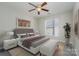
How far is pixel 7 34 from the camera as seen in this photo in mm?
1744

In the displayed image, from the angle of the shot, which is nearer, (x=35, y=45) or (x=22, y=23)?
(x=35, y=45)

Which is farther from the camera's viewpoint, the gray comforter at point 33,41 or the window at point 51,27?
the window at point 51,27

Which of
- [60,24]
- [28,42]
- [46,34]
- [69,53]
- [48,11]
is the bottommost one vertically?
[69,53]

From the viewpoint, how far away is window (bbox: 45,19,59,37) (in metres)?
1.87

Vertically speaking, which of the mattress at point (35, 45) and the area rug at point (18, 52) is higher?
the mattress at point (35, 45)

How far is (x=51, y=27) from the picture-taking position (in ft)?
6.31

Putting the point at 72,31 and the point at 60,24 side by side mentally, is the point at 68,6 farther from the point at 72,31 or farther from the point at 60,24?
the point at 72,31

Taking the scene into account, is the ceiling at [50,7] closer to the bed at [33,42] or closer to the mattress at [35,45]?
the bed at [33,42]

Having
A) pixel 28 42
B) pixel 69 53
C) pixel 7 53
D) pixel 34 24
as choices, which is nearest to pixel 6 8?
pixel 34 24

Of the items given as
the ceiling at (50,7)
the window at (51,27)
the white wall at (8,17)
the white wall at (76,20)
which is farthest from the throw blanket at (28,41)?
the white wall at (76,20)

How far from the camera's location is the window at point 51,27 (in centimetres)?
187

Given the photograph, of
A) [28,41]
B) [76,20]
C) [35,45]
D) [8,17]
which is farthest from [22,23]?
[76,20]

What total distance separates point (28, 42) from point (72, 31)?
3.28ft

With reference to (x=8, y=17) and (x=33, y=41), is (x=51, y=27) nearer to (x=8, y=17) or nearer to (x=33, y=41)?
(x=33, y=41)
